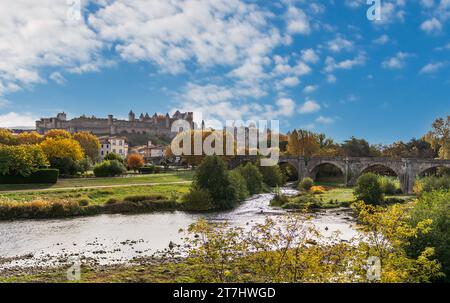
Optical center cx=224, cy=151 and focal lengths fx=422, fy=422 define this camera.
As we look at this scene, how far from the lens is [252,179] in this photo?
2416 inches

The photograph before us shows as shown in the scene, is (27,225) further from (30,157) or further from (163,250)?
(30,157)

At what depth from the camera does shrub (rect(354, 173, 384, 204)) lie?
45156 millimetres

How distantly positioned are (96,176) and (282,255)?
56.3 meters

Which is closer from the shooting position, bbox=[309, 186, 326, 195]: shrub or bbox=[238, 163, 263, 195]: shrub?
bbox=[309, 186, 326, 195]: shrub

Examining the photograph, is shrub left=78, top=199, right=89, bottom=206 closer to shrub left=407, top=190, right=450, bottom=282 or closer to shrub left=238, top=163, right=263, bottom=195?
shrub left=238, top=163, right=263, bottom=195

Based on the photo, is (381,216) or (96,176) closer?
(381,216)

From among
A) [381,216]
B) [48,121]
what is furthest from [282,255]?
[48,121]

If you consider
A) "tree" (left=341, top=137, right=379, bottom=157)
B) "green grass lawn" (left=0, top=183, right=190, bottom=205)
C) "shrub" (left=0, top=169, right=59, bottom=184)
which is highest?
"tree" (left=341, top=137, right=379, bottom=157)

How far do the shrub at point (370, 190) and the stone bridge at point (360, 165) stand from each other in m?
17.2

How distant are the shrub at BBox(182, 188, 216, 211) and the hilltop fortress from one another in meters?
131

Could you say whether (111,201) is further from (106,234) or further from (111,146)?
(111,146)

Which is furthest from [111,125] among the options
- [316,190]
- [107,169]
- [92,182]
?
[316,190]

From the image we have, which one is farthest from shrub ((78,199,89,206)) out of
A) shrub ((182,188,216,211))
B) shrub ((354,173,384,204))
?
shrub ((354,173,384,204))
